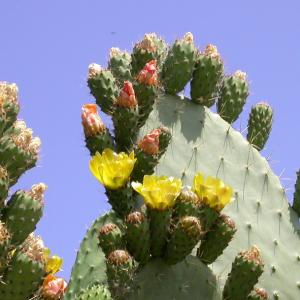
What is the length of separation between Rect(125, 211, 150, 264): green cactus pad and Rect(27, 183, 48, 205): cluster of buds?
47 centimetres

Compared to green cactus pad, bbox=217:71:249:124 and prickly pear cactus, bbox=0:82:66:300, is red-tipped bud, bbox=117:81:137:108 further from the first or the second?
green cactus pad, bbox=217:71:249:124

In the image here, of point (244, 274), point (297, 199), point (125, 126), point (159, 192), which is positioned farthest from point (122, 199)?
point (297, 199)

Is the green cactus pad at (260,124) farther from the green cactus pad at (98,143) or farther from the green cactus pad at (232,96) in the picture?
the green cactus pad at (98,143)

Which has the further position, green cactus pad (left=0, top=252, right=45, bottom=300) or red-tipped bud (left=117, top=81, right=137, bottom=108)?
red-tipped bud (left=117, top=81, right=137, bottom=108)

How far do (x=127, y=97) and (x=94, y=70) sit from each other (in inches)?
14.1

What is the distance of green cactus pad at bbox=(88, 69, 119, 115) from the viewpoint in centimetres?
383

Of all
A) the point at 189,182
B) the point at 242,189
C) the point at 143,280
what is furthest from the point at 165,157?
the point at 143,280

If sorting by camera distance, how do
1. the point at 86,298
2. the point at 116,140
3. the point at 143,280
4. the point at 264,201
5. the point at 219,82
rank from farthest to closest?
the point at 219,82 < the point at 264,201 < the point at 116,140 < the point at 143,280 < the point at 86,298

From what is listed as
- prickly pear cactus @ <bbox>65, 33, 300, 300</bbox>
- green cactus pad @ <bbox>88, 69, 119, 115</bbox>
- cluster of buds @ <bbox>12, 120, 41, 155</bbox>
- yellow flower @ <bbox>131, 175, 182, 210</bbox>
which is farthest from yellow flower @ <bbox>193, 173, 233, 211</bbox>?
cluster of buds @ <bbox>12, 120, 41, 155</bbox>

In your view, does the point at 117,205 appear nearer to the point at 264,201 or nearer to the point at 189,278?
the point at 189,278

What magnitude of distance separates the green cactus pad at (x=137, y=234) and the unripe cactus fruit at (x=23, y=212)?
45 centimetres

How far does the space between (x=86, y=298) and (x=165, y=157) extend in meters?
1.03

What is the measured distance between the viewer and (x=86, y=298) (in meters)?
2.88

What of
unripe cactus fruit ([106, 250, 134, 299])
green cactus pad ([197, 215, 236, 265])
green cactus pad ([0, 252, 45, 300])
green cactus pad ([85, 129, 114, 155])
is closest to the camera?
unripe cactus fruit ([106, 250, 134, 299])
